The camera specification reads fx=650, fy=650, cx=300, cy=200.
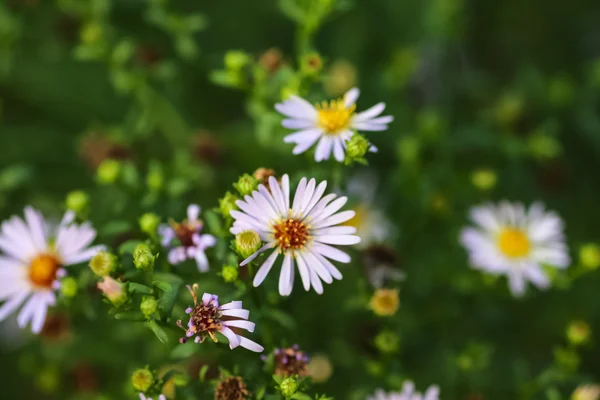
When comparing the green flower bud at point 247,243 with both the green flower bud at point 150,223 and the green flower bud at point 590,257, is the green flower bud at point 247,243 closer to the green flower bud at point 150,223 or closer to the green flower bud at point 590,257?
the green flower bud at point 150,223

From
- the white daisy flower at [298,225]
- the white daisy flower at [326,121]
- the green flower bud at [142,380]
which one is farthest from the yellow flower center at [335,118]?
the green flower bud at [142,380]

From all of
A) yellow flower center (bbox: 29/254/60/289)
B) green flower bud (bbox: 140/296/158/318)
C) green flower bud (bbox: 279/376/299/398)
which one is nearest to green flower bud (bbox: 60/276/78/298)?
yellow flower center (bbox: 29/254/60/289)

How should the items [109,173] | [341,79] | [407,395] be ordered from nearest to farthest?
[407,395] → [109,173] → [341,79]

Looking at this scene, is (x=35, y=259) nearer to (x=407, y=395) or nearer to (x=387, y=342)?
(x=387, y=342)

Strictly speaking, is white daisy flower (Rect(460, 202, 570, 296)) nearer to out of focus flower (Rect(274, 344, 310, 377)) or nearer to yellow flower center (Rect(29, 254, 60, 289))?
out of focus flower (Rect(274, 344, 310, 377))

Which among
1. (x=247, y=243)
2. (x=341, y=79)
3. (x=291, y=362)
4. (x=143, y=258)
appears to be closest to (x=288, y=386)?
(x=291, y=362)

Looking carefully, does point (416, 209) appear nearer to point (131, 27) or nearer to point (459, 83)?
point (459, 83)
